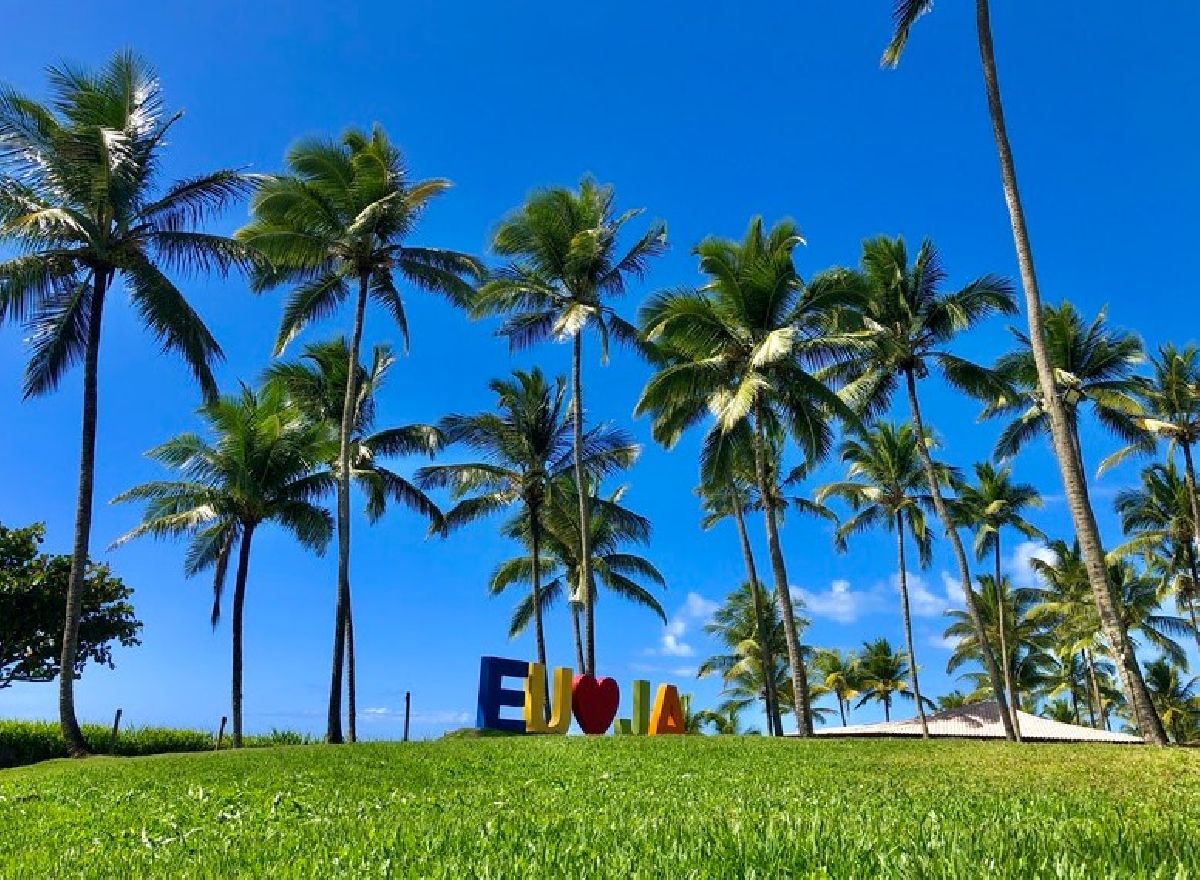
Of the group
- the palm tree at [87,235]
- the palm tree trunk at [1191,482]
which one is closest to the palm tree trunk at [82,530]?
the palm tree at [87,235]

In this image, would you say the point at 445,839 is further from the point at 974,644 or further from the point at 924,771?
the point at 974,644

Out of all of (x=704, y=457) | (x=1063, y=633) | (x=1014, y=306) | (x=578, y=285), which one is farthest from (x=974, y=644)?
(x=578, y=285)

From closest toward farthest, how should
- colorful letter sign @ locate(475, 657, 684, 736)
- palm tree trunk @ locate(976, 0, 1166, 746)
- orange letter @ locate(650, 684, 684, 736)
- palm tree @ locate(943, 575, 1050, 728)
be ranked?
palm tree trunk @ locate(976, 0, 1166, 746) < colorful letter sign @ locate(475, 657, 684, 736) < orange letter @ locate(650, 684, 684, 736) < palm tree @ locate(943, 575, 1050, 728)

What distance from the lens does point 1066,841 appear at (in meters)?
4.37

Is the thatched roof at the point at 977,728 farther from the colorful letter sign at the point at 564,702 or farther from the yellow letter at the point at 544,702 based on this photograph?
the yellow letter at the point at 544,702

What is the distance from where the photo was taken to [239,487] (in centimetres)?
2436

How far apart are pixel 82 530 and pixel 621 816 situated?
1702cm

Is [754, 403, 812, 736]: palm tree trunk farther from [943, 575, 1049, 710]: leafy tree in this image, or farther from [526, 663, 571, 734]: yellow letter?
[943, 575, 1049, 710]: leafy tree

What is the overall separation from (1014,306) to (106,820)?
82.6ft

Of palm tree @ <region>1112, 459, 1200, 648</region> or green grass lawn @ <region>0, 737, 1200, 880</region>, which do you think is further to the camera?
palm tree @ <region>1112, 459, 1200, 648</region>

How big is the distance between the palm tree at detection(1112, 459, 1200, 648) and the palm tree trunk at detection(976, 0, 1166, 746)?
76.3ft

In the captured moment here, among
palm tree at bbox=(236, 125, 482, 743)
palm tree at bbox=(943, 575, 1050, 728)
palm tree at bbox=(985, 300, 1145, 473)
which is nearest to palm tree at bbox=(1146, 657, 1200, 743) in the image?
palm tree at bbox=(943, 575, 1050, 728)

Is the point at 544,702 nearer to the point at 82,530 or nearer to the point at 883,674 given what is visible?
the point at 82,530

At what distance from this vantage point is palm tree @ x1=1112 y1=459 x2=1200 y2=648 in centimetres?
3556
